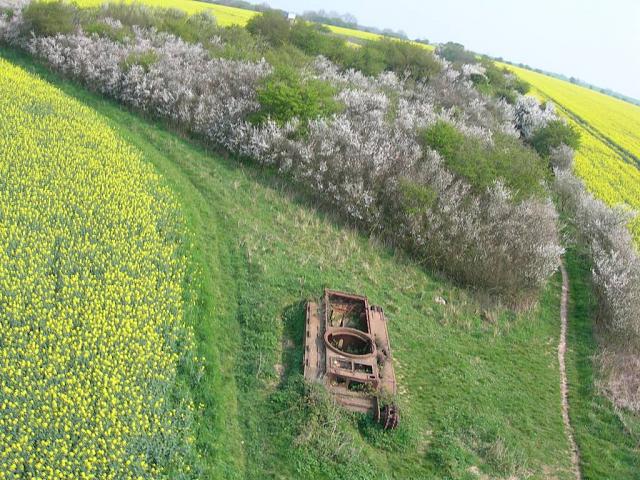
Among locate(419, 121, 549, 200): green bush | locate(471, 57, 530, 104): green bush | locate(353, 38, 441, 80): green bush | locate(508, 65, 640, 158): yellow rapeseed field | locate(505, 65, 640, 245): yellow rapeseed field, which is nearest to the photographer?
locate(419, 121, 549, 200): green bush

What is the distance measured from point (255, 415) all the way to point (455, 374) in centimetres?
549

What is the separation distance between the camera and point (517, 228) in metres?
18.9

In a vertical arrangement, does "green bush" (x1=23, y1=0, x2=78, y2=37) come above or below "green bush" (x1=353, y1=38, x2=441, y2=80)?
below

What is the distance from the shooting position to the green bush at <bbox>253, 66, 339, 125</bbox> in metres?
22.8

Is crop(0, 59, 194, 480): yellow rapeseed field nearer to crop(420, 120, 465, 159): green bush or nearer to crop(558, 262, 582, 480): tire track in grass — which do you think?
crop(558, 262, 582, 480): tire track in grass

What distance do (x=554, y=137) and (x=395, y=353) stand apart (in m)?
21.8

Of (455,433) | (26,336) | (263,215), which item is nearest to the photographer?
(26,336)

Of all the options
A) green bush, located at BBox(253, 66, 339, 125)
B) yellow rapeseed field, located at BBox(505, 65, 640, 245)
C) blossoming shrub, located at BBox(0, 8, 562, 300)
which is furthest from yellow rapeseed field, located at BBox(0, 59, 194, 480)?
yellow rapeseed field, located at BBox(505, 65, 640, 245)

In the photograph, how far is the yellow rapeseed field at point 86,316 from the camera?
7945mm

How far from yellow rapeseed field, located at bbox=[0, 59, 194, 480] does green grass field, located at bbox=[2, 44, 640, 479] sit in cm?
88

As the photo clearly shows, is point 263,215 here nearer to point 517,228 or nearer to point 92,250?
point 92,250

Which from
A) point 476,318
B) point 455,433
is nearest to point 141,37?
point 476,318

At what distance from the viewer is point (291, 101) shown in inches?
898

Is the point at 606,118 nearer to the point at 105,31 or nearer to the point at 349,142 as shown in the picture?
the point at 349,142
